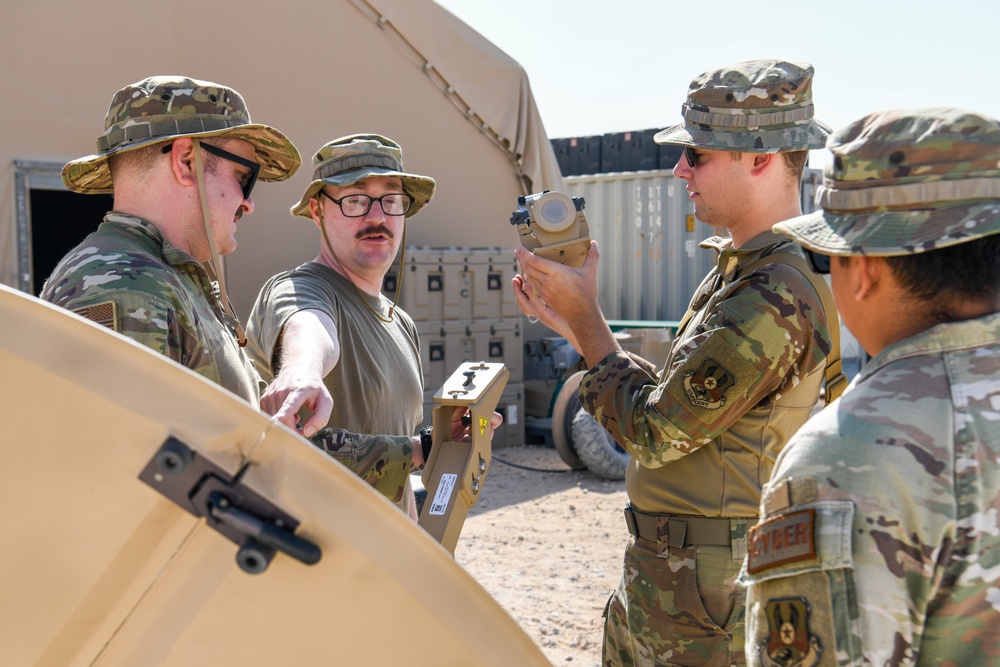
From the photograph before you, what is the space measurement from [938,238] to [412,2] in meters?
7.74

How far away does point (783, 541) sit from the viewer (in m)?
1.16

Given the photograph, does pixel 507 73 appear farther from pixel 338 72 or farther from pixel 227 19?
pixel 227 19

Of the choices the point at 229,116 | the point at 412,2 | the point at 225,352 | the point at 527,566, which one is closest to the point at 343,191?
the point at 229,116

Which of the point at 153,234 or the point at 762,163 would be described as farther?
the point at 762,163

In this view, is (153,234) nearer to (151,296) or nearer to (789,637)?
(151,296)

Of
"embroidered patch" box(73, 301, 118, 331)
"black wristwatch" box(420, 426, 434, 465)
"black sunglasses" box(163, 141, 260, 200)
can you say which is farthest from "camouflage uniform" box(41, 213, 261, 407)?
"black wristwatch" box(420, 426, 434, 465)

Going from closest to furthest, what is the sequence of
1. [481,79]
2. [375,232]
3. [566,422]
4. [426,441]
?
[426,441], [375,232], [566,422], [481,79]

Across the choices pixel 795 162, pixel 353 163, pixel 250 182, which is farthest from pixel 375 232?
pixel 795 162

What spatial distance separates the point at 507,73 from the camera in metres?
8.95

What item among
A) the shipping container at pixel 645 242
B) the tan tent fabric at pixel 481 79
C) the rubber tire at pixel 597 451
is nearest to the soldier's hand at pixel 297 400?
the rubber tire at pixel 597 451

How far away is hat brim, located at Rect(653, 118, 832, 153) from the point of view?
7.21 feet

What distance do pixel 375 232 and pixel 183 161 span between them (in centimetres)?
97

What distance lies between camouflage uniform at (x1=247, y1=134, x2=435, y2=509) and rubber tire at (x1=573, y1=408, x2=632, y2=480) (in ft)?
15.3

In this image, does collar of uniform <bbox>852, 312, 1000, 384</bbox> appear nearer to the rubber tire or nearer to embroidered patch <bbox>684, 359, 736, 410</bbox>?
embroidered patch <bbox>684, 359, 736, 410</bbox>
